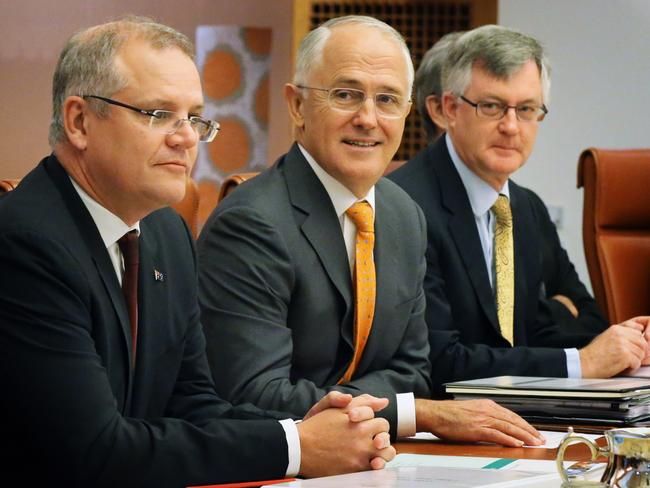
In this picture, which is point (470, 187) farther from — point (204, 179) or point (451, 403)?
point (204, 179)

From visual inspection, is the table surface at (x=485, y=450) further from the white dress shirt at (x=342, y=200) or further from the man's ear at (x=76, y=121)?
the man's ear at (x=76, y=121)

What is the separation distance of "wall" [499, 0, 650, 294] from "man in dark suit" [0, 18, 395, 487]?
3.68 m

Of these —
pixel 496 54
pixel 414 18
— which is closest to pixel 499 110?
pixel 496 54

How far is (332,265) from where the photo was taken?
7.60 ft

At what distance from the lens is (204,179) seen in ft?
16.6

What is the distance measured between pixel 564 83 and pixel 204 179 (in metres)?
1.75

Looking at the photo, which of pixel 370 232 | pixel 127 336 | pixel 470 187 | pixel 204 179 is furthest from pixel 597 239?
pixel 127 336

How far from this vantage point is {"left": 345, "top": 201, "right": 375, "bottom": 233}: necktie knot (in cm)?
242

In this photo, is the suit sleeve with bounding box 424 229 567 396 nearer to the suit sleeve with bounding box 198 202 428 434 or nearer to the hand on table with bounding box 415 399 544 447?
the suit sleeve with bounding box 198 202 428 434

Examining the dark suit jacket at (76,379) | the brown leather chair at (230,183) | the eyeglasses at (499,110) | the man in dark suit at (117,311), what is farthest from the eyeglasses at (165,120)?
the eyeglasses at (499,110)

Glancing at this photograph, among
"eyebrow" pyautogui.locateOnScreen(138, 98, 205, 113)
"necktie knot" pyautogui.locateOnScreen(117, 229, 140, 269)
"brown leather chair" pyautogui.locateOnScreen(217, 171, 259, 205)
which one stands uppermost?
"eyebrow" pyautogui.locateOnScreen(138, 98, 205, 113)

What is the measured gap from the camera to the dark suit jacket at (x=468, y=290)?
8.68 ft

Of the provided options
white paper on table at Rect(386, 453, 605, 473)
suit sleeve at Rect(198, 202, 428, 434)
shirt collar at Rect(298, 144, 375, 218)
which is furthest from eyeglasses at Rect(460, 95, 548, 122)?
white paper on table at Rect(386, 453, 605, 473)

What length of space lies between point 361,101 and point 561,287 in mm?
1343
